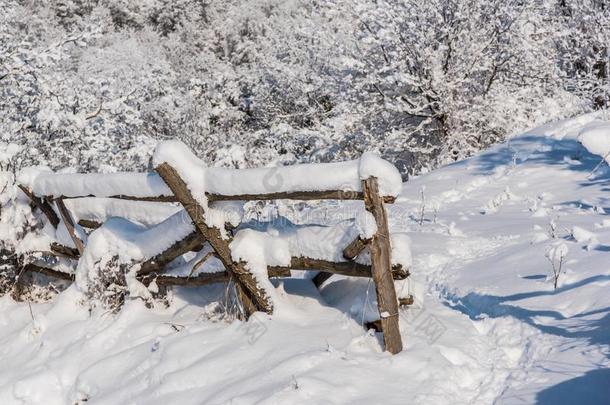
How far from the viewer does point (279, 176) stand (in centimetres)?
403

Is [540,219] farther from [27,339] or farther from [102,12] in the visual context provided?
[102,12]

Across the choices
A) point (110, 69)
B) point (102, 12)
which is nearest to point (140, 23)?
point (102, 12)

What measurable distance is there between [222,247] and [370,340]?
4.15ft

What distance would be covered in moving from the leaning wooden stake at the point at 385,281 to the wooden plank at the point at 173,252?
1451 mm

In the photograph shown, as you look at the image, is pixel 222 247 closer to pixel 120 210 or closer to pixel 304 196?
pixel 304 196

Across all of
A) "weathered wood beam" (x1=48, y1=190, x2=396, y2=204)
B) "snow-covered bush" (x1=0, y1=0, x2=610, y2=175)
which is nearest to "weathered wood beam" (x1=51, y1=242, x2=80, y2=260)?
"weathered wood beam" (x1=48, y1=190, x2=396, y2=204)

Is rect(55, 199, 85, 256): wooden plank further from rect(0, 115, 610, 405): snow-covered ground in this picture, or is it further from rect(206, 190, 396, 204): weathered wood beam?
rect(206, 190, 396, 204): weathered wood beam

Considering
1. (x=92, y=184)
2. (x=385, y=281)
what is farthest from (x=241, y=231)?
(x=92, y=184)

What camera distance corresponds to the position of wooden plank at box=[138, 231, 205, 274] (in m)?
4.71

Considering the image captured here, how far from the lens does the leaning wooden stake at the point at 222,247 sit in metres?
4.32

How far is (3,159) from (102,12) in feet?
94.0

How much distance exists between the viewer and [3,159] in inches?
Result: 273

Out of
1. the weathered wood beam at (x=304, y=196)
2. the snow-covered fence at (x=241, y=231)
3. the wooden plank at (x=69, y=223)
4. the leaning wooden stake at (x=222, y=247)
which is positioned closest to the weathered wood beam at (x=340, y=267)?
the snow-covered fence at (x=241, y=231)

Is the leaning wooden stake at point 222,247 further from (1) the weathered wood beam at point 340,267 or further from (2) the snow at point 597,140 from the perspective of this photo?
(2) the snow at point 597,140
